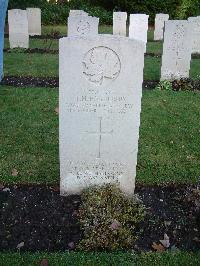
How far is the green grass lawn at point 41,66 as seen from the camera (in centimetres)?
1138

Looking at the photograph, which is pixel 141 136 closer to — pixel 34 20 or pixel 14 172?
pixel 14 172

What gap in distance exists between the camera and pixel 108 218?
14.0 ft

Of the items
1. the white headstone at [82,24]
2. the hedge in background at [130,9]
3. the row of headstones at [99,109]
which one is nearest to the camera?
the row of headstones at [99,109]

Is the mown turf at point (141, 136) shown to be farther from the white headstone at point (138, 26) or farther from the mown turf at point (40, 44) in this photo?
the mown turf at point (40, 44)

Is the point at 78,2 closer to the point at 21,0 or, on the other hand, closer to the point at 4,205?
the point at 21,0

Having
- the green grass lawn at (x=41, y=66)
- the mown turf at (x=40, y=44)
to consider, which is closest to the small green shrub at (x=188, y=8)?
the mown turf at (x=40, y=44)

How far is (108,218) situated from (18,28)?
12.2 metres

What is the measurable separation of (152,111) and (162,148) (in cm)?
196

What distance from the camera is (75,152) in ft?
15.6

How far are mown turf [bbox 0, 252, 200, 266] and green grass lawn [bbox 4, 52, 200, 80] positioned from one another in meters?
7.67

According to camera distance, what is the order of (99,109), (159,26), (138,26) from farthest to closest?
(159,26), (138,26), (99,109)

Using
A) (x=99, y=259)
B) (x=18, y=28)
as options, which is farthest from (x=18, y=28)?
(x=99, y=259)

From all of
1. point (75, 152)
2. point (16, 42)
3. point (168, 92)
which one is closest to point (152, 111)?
point (168, 92)

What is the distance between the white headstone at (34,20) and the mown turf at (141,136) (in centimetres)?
1051
